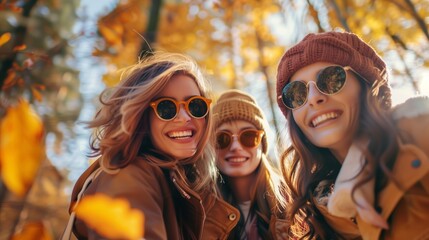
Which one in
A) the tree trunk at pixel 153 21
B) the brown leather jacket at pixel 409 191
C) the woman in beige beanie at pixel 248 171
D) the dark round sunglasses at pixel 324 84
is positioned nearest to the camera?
the brown leather jacket at pixel 409 191

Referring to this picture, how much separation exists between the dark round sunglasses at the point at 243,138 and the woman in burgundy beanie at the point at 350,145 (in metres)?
0.37

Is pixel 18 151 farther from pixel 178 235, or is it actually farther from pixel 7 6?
pixel 7 6

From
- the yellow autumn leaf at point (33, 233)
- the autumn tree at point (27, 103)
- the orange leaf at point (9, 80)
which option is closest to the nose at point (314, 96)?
the autumn tree at point (27, 103)

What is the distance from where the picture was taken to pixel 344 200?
5.40 ft

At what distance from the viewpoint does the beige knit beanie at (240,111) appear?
296cm

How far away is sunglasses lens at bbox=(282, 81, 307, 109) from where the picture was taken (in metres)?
2.11

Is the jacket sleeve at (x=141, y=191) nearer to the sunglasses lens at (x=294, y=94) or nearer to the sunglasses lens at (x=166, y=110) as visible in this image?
the sunglasses lens at (x=166, y=110)

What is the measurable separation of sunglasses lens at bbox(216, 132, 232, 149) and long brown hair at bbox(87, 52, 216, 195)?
39 centimetres

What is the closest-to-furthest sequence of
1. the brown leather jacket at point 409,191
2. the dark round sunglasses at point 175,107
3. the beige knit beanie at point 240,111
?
the brown leather jacket at point 409,191
the dark round sunglasses at point 175,107
the beige knit beanie at point 240,111

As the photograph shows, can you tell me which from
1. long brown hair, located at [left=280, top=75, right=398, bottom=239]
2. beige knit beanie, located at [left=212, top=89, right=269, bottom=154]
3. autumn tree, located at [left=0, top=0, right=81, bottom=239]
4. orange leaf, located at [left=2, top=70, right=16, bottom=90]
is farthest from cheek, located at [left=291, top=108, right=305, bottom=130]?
orange leaf, located at [left=2, top=70, right=16, bottom=90]

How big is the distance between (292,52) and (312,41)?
134 mm

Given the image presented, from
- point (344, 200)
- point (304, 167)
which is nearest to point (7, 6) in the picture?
point (304, 167)

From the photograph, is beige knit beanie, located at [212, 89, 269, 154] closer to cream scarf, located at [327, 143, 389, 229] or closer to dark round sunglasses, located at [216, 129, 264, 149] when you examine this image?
dark round sunglasses, located at [216, 129, 264, 149]

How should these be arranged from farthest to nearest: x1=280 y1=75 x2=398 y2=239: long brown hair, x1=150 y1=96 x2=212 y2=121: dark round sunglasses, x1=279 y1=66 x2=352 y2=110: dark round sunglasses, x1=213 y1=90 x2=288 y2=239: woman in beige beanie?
x1=213 y1=90 x2=288 y2=239: woman in beige beanie < x1=150 y1=96 x2=212 y2=121: dark round sunglasses < x1=279 y1=66 x2=352 y2=110: dark round sunglasses < x1=280 y1=75 x2=398 y2=239: long brown hair
